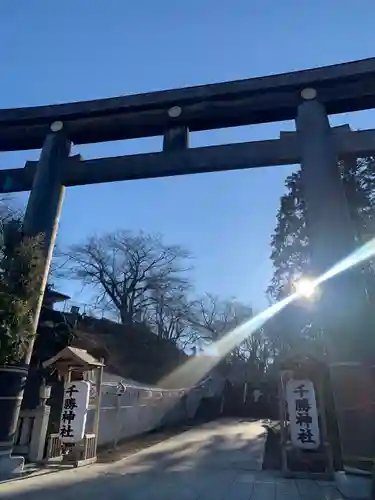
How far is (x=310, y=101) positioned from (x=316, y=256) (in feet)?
9.97

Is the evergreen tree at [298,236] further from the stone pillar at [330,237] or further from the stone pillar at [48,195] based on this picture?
the stone pillar at [48,195]

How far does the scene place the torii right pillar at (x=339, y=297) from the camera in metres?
5.48

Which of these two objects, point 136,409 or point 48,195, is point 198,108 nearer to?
point 48,195

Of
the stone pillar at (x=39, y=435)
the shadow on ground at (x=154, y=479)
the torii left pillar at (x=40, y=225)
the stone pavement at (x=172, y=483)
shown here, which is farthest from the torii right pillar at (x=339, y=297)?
the stone pillar at (x=39, y=435)

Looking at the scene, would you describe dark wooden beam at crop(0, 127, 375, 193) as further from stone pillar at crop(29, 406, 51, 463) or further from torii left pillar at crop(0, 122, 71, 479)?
stone pillar at crop(29, 406, 51, 463)

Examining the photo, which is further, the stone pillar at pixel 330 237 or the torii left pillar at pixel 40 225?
the torii left pillar at pixel 40 225

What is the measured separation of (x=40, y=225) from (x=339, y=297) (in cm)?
521

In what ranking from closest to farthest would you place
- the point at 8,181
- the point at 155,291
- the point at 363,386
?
the point at 363,386 < the point at 8,181 < the point at 155,291

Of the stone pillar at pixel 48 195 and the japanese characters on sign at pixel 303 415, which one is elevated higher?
the stone pillar at pixel 48 195

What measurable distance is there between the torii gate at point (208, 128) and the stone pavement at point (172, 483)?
8.63 ft

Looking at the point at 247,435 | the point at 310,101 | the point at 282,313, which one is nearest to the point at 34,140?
the point at 310,101

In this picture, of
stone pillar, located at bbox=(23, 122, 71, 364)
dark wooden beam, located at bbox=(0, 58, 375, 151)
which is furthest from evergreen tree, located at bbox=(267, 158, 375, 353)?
stone pillar, located at bbox=(23, 122, 71, 364)

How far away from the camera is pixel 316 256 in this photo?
6.34 m

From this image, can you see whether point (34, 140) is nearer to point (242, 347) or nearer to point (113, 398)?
point (113, 398)
